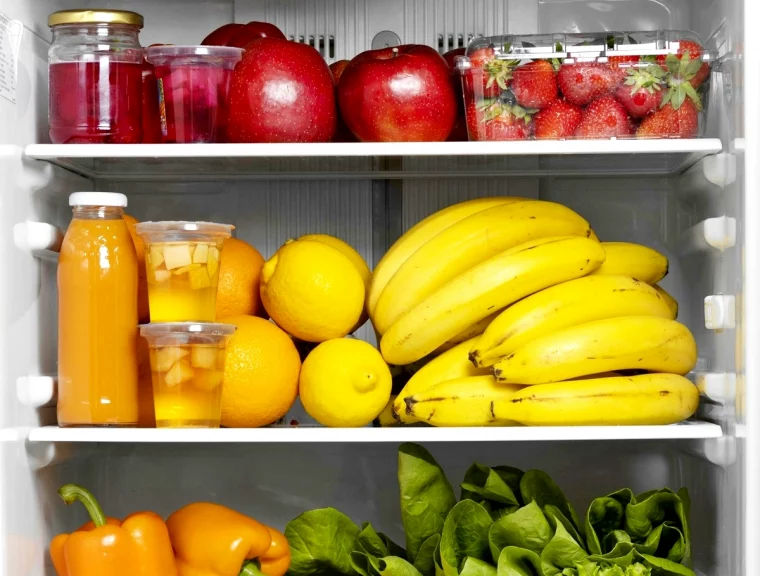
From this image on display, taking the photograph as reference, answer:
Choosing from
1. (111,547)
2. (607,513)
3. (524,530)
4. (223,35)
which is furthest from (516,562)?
(223,35)

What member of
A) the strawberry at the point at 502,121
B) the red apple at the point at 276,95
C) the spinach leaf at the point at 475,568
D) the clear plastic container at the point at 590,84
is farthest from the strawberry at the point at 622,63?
the spinach leaf at the point at 475,568

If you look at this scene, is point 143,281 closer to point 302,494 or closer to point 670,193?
point 302,494

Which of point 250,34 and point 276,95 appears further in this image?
point 250,34

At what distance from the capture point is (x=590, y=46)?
109 centimetres

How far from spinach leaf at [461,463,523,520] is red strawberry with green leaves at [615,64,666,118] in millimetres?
498

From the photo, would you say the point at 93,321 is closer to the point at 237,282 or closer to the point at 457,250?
the point at 237,282

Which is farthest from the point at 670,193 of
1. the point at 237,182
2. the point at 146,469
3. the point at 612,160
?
the point at 146,469

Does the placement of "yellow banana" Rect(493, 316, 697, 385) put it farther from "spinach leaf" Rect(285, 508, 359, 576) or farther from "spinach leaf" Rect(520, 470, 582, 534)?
"spinach leaf" Rect(285, 508, 359, 576)

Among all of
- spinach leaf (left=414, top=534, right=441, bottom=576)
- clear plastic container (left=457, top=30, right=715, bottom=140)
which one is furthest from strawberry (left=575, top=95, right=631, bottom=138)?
spinach leaf (left=414, top=534, right=441, bottom=576)

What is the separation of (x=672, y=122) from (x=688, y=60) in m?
0.07

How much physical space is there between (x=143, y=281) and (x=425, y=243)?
37 cm

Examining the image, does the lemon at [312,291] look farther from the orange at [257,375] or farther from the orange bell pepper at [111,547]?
the orange bell pepper at [111,547]

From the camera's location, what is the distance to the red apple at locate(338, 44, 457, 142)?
1.13 m

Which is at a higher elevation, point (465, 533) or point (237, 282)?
point (237, 282)
